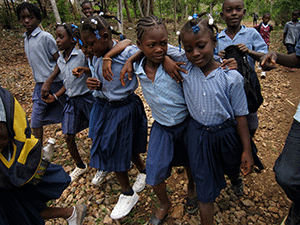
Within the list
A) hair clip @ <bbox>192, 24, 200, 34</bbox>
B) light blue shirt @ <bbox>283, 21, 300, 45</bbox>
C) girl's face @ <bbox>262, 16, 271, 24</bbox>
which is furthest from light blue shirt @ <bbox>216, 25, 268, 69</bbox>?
girl's face @ <bbox>262, 16, 271, 24</bbox>

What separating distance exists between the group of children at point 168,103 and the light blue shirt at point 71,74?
1 centimetres

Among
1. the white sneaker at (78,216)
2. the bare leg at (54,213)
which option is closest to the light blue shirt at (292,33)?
the white sneaker at (78,216)

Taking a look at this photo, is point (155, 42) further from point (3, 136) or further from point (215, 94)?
point (3, 136)

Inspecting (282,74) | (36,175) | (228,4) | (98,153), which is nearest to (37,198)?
(36,175)

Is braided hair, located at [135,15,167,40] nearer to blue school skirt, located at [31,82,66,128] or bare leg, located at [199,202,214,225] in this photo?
bare leg, located at [199,202,214,225]

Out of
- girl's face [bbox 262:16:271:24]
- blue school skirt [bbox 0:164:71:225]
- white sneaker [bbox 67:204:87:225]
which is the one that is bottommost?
white sneaker [bbox 67:204:87:225]

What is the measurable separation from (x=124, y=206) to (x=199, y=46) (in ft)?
6.52

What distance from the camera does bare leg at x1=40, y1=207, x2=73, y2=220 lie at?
2217 millimetres

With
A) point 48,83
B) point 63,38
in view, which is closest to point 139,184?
point 48,83

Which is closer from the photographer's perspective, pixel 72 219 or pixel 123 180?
pixel 72 219

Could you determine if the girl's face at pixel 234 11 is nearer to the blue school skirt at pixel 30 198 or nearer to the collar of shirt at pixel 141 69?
the collar of shirt at pixel 141 69

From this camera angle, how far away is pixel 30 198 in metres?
2.06

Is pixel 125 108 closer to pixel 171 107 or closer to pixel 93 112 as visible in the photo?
pixel 93 112

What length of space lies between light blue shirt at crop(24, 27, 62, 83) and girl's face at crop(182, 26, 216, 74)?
2349 mm
